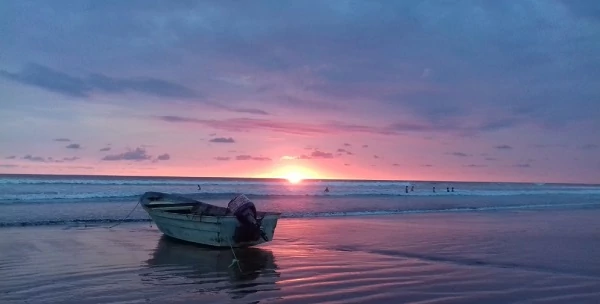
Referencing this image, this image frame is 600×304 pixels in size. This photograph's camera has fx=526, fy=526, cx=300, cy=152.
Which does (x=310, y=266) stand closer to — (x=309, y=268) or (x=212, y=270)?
(x=309, y=268)

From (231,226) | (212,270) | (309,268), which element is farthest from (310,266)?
(231,226)

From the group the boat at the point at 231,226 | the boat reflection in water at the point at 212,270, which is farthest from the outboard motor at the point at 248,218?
the boat reflection in water at the point at 212,270

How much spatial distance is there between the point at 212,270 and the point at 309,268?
206 centimetres

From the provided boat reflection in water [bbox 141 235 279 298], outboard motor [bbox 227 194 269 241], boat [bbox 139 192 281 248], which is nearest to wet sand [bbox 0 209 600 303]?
boat reflection in water [bbox 141 235 279 298]

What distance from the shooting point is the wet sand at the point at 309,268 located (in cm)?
866

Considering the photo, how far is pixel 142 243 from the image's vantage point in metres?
15.3

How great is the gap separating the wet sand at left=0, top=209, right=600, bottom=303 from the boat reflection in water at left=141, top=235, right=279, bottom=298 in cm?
2

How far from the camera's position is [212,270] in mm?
11188

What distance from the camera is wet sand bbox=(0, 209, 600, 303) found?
8.66m

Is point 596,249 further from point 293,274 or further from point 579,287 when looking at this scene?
point 293,274

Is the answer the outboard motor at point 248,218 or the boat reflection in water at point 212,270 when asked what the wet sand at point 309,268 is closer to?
the boat reflection in water at point 212,270

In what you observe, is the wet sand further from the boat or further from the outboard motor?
the outboard motor

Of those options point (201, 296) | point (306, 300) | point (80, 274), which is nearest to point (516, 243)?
point (306, 300)

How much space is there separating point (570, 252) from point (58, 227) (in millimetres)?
16682
